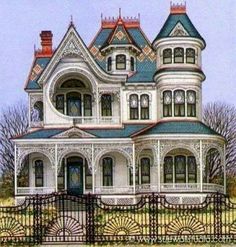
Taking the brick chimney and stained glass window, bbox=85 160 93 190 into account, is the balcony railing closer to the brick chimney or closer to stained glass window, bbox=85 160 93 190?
stained glass window, bbox=85 160 93 190

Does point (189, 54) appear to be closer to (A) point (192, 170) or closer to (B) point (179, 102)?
(B) point (179, 102)

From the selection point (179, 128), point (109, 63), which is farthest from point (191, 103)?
point (109, 63)

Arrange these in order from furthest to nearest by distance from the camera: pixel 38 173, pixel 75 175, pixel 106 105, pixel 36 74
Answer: pixel 36 74
pixel 106 105
pixel 38 173
pixel 75 175

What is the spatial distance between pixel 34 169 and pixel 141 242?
22667 millimetres

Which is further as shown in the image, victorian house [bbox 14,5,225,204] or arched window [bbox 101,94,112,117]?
arched window [bbox 101,94,112,117]

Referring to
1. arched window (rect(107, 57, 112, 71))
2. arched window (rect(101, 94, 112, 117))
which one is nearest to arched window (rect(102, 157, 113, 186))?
arched window (rect(101, 94, 112, 117))

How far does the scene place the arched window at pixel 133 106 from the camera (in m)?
46.5

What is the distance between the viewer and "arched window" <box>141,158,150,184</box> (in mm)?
45062

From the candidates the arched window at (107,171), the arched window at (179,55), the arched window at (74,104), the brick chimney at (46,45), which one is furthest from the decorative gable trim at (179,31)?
the brick chimney at (46,45)

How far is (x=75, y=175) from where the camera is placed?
45.7 m

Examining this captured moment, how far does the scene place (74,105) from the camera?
4722cm

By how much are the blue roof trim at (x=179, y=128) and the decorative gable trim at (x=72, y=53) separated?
4502mm

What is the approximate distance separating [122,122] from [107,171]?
302 centimetres

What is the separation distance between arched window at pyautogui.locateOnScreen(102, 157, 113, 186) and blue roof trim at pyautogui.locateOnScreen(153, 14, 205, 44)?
7609mm
